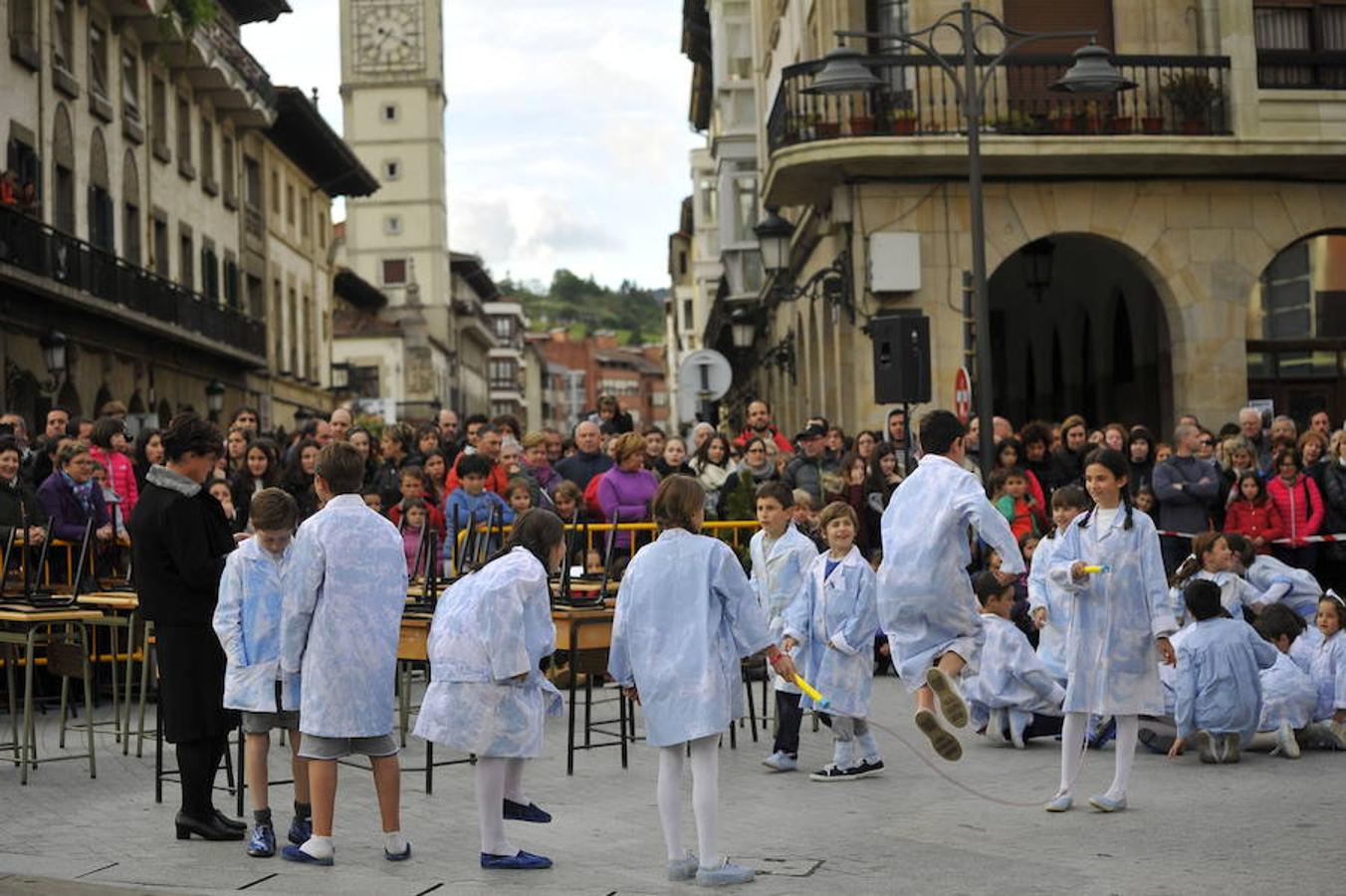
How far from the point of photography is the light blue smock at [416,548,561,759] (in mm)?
8773

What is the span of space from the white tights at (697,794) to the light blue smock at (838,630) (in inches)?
125

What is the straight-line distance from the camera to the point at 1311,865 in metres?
8.54

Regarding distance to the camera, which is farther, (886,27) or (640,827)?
(886,27)

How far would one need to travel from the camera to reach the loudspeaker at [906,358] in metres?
18.1

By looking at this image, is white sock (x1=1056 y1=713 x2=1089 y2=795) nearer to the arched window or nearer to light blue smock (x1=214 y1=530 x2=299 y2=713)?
light blue smock (x1=214 y1=530 x2=299 y2=713)

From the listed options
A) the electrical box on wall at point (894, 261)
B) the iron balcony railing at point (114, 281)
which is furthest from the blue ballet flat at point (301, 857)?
the iron balcony railing at point (114, 281)

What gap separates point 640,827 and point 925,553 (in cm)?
194

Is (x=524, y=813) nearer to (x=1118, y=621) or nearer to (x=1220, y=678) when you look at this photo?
(x=1118, y=621)

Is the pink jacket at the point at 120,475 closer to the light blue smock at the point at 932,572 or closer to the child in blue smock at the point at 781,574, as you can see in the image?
the child in blue smock at the point at 781,574

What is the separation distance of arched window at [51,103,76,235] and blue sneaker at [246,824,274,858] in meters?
26.1

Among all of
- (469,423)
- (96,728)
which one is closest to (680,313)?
(469,423)

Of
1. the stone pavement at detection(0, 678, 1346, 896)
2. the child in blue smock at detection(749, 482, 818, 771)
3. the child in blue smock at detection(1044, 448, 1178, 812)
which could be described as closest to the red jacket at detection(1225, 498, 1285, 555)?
the stone pavement at detection(0, 678, 1346, 896)

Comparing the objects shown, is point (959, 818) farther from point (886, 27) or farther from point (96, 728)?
point (886, 27)

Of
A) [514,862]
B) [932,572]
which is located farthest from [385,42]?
[514,862]
